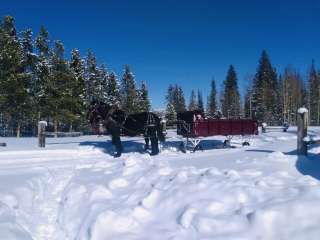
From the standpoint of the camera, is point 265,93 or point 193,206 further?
point 265,93

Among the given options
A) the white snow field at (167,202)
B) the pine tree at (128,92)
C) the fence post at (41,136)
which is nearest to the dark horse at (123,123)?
the fence post at (41,136)

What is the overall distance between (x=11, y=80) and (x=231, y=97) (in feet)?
195

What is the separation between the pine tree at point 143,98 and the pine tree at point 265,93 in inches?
759

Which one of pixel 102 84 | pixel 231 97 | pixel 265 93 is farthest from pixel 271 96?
pixel 102 84

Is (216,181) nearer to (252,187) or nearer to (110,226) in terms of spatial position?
(252,187)

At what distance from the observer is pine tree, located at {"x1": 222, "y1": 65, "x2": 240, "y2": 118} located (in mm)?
82675

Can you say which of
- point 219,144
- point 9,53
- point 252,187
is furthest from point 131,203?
point 9,53

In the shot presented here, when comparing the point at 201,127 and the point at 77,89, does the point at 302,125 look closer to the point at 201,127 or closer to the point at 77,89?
the point at 201,127

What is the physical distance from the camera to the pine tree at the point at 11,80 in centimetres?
3259

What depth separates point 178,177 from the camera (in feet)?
28.4

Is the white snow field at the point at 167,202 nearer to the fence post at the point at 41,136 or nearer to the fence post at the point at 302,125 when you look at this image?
the fence post at the point at 302,125

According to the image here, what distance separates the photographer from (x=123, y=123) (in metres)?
17.0

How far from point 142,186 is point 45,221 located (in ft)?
7.56

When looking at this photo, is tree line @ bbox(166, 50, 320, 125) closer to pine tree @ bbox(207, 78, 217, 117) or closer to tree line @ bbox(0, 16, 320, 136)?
tree line @ bbox(0, 16, 320, 136)
